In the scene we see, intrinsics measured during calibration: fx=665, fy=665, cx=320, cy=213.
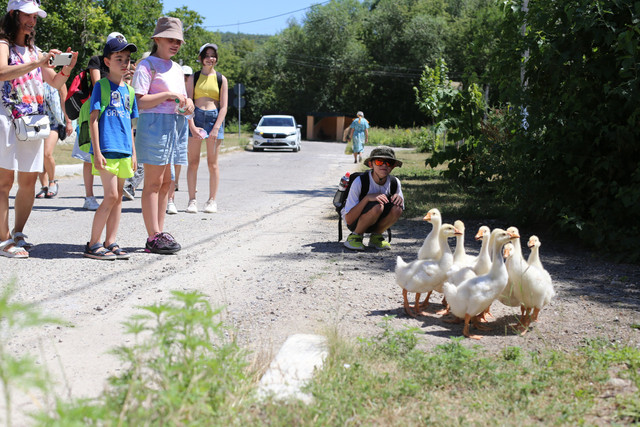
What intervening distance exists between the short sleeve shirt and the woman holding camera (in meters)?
0.46

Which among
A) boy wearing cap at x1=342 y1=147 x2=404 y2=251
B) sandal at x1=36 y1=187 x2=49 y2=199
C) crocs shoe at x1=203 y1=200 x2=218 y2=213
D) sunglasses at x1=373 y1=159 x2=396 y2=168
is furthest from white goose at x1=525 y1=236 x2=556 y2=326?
sandal at x1=36 y1=187 x2=49 y2=199

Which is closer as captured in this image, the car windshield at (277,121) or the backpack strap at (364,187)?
the backpack strap at (364,187)

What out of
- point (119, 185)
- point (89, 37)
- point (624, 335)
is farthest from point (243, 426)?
point (89, 37)

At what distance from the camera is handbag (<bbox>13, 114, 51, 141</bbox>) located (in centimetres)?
591

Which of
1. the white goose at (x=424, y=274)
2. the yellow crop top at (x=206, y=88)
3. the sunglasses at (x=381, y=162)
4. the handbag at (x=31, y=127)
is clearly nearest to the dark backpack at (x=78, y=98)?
the handbag at (x=31, y=127)

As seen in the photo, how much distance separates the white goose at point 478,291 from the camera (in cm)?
432

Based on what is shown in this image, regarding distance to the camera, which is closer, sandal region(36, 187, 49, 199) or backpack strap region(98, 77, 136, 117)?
backpack strap region(98, 77, 136, 117)

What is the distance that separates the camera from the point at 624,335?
14.8 feet

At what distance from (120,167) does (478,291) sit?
3476 millimetres

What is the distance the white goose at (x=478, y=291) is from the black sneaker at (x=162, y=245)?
320 cm

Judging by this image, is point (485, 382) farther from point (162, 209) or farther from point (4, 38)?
point (4, 38)

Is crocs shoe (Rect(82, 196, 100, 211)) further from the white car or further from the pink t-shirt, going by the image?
the white car

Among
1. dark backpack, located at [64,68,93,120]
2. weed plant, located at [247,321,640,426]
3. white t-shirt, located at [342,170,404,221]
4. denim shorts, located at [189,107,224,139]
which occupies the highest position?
dark backpack, located at [64,68,93,120]

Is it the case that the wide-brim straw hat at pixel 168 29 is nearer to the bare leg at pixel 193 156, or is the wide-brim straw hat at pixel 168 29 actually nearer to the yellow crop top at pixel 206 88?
the yellow crop top at pixel 206 88
